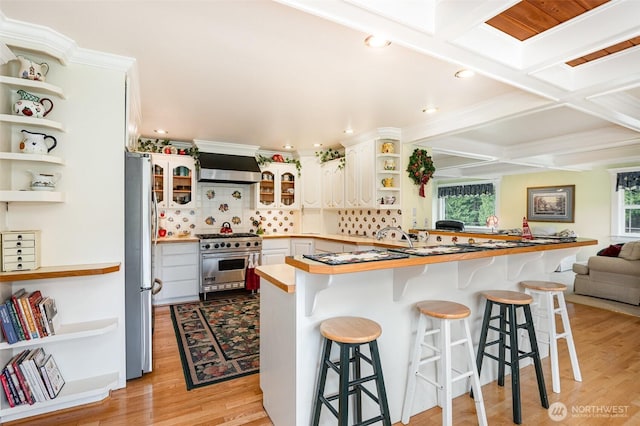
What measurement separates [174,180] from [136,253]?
263 cm

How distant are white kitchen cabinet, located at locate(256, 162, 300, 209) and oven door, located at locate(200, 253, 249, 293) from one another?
1092 millimetres

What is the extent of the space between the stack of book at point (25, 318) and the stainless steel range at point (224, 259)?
2530 millimetres

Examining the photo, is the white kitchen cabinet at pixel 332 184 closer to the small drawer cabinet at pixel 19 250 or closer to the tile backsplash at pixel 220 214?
the tile backsplash at pixel 220 214

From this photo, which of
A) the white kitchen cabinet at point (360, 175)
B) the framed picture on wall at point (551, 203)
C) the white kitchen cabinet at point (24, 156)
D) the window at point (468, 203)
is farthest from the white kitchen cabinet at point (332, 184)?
the framed picture on wall at point (551, 203)

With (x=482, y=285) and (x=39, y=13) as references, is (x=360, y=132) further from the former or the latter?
(x=39, y=13)

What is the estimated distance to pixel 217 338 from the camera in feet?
10.3

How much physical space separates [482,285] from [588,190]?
6.53 m

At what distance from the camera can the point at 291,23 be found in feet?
6.10

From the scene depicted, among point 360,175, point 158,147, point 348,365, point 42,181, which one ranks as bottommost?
point 348,365

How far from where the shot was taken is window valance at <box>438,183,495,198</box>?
8.59 meters

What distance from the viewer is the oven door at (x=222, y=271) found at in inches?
178

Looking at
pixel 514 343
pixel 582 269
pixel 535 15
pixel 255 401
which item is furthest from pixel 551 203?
pixel 255 401

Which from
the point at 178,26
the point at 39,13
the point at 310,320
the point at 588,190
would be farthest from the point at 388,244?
the point at 588,190

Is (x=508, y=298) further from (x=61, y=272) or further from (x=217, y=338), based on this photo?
(x=61, y=272)
